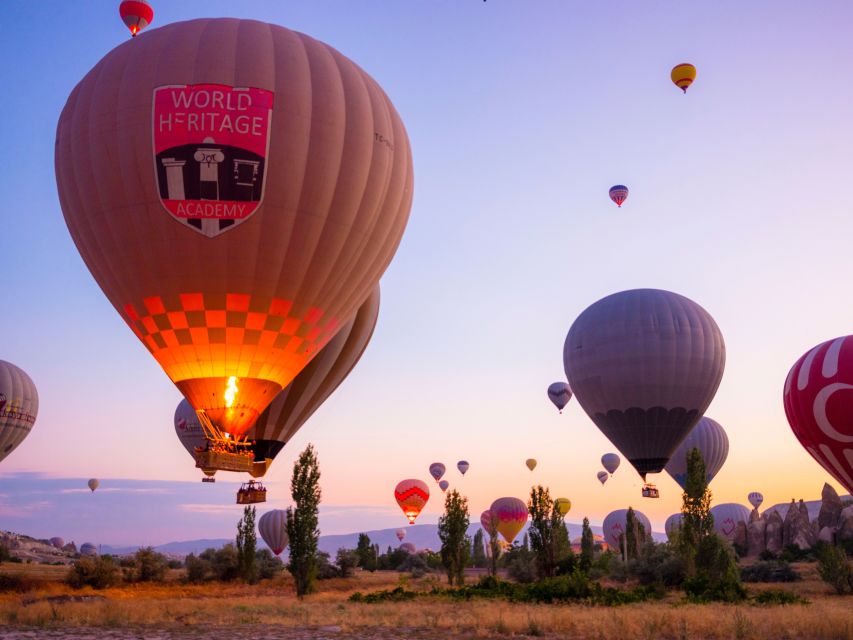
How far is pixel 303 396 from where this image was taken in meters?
34.9

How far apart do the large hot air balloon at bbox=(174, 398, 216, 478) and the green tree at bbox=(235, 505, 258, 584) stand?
23.6 feet

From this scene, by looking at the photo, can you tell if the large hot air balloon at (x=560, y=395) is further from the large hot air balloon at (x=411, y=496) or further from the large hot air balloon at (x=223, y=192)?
the large hot air balloon at (x=223, y=192)

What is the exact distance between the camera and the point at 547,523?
40.8m

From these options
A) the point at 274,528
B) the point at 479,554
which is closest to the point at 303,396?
the point at 274,528

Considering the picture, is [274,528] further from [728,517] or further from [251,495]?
[728,517]

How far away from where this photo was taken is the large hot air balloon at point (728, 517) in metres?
104

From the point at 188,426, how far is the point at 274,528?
2417cm

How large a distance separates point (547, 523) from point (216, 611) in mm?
20003

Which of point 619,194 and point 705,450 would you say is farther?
point 705,450

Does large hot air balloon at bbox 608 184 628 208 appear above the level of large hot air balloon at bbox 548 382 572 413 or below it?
above

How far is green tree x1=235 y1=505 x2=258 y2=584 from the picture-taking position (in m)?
48.8

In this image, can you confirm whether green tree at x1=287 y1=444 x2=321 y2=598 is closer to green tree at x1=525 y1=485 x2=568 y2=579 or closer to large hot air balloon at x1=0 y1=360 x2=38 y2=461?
green tree at x1=525 y1=485 x2=568 y2=579

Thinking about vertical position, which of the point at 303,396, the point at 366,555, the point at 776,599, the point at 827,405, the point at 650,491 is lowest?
the point at 366,555

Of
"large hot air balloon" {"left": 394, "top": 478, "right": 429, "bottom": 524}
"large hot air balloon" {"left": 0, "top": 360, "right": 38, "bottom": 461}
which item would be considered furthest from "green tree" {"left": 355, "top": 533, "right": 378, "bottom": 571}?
"large hot air balloon" {"left": 0, "top": 360, "right": 38, "bottom": 461}
